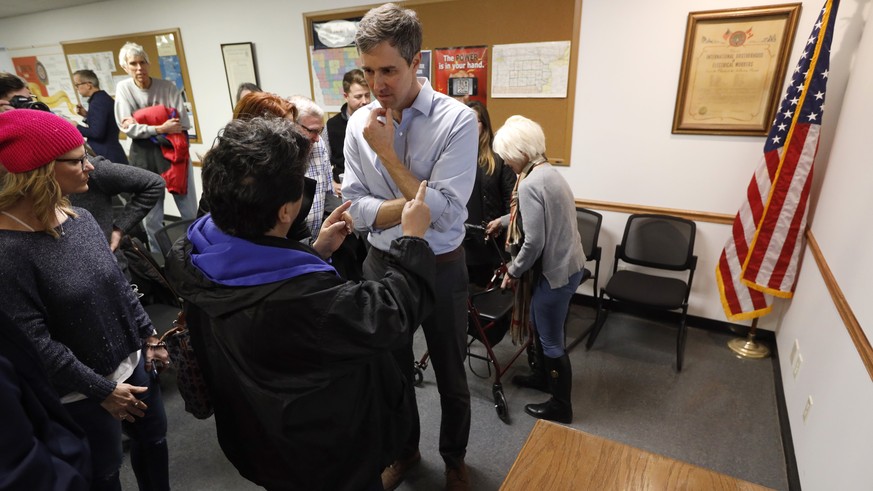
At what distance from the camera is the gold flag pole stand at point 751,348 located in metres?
2.86

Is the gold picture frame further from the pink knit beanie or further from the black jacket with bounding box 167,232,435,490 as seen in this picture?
the pink knit beanie

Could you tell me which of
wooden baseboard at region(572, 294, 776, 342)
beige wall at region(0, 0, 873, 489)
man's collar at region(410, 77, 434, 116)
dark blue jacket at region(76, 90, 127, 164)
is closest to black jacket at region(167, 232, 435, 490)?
man's collar at region(410, 77, 434, 116)

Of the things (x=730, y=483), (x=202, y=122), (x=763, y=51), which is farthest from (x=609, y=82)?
(x=202, y=122)

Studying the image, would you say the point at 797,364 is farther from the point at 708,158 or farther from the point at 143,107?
the point at 143,107

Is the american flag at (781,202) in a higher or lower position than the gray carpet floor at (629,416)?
higher

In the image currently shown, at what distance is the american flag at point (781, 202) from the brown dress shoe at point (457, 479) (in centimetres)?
208

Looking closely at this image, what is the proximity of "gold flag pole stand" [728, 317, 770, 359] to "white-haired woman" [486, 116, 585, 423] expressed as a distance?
1.45m

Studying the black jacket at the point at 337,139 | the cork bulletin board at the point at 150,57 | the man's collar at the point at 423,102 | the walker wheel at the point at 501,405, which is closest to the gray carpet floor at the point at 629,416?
the walker wheel at the point at 501,405

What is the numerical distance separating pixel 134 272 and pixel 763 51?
3753mm

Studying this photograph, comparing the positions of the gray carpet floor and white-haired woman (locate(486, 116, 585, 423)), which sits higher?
white-haired woman (locate(486, 116, 585, 423))

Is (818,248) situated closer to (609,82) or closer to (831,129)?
(831,129)

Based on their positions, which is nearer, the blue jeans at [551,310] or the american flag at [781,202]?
the blue jeans at [551,310]

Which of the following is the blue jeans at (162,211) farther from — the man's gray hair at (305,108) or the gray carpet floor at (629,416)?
the man's gray hair at (305,108)

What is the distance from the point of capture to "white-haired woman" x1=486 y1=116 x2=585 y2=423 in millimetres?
1924
